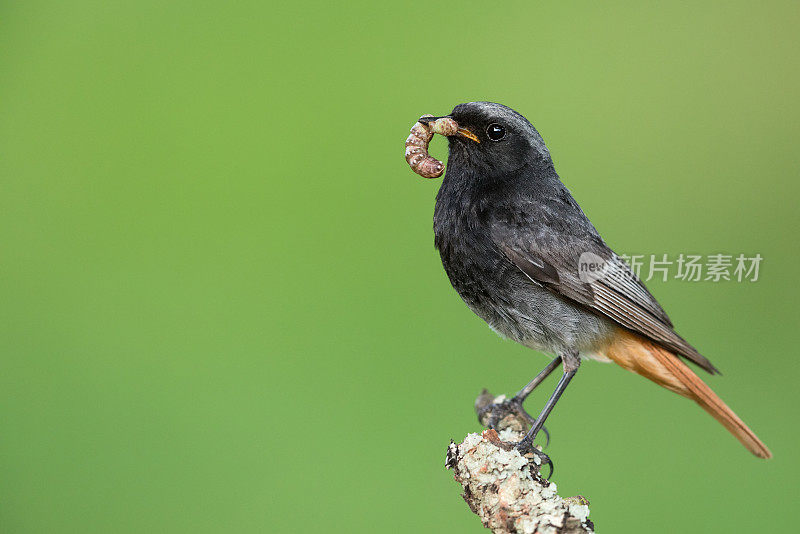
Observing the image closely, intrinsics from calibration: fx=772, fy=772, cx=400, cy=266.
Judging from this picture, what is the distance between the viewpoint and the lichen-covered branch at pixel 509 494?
7.57ft

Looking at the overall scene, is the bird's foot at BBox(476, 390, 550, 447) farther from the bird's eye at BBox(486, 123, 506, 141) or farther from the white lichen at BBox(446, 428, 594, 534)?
the bird's eye at BBox(486, 123, 506, 141)

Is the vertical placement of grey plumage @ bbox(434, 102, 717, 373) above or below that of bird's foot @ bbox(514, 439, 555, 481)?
above

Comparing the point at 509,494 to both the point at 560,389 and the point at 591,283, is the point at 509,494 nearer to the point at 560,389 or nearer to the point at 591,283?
the point at 560,389

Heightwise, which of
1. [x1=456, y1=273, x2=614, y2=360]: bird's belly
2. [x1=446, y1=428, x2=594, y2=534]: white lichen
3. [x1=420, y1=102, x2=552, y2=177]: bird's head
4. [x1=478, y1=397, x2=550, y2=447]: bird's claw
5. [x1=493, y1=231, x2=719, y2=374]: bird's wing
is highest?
[x1=420, y1=102, x2=552, y2=177]: bird's head

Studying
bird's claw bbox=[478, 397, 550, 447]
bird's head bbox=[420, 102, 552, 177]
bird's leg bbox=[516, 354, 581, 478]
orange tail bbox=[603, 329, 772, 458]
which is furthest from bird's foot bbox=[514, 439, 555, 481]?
bird's head bbox=[420, 102, 552, 177]

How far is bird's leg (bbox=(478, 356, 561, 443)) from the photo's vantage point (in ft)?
11.7

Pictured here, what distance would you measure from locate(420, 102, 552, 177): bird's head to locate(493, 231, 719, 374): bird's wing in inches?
12.3

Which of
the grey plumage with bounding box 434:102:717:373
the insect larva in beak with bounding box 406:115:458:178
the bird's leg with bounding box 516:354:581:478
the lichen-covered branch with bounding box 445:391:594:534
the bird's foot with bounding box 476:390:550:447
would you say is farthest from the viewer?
the bird's foot with bounding box 476:390:550:447

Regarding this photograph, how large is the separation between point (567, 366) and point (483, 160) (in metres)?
0.92

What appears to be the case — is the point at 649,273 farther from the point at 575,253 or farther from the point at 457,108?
the point at 457,108

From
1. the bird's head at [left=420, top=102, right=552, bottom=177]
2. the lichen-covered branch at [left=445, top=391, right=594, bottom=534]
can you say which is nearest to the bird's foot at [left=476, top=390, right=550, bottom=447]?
the lichen-covered branch at [left=445, top=391, right=594, bottom=534]

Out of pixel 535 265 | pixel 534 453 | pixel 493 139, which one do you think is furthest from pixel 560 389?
pixel 493 139

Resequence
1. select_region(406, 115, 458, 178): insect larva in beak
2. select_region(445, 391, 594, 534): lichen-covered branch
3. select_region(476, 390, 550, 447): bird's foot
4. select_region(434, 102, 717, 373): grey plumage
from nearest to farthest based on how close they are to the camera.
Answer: select_region(445, 391, 594, 534): lichen-covered branch, select_region(406, 115, 458, 178): insect larva in beak, select_region(434, 102, 717, 373): grey plumage, select_region(476, 390, 550, 447): bird's foot

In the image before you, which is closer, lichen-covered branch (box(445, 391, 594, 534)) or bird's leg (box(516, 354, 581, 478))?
lichen-covered branch (box(445, 391, 594, 534))
